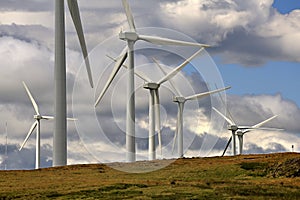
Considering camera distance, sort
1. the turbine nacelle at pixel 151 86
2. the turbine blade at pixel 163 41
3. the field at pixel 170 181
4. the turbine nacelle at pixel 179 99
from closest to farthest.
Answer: the field at pixel 170 181 → the turbine blade at pixel 163 41 → the turbine nacelle at pixel 151 86 → the turbine nacelle at pixel 179 99

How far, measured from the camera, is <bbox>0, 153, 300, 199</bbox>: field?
2211 inches

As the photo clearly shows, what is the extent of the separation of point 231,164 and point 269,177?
11221mm

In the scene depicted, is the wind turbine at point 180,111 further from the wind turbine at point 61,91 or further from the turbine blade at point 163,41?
the wind turbine at point 61,91

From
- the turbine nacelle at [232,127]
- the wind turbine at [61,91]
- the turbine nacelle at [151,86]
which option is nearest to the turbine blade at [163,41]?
the turbine nacelle at [151,86]

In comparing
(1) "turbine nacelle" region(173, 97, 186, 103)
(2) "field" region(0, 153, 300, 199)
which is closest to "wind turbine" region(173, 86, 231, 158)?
(1) "turbine nacelle" region(173, 97, 186, 103)

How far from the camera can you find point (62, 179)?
75.9 meters

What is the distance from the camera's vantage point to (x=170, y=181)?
227 ft

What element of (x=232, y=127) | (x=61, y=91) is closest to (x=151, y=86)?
(x=232, y=127)

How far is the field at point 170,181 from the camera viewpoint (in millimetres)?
56156

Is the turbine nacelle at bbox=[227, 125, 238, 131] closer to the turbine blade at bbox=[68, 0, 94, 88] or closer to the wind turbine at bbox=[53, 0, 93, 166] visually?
the turbine blade at bbox=[68, 0, 94, 88]

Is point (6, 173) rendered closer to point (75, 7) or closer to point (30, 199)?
point (75, 7)

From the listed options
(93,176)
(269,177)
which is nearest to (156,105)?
(93,176)

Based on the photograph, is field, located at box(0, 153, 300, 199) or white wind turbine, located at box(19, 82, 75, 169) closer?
field, located at box(0, 153, 300, 199)

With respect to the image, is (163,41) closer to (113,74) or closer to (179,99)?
(113,74)
